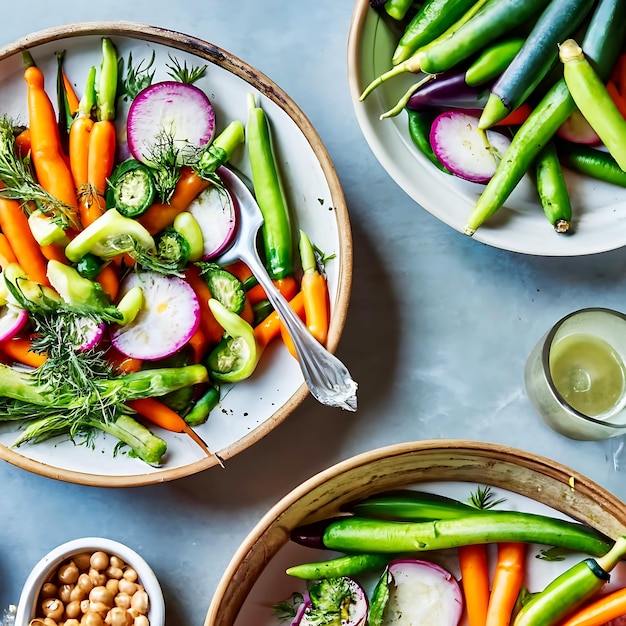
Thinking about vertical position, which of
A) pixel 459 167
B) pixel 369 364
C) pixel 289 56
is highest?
pixel 289 56

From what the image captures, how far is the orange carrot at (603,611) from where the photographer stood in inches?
47.2

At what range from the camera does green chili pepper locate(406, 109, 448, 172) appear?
1279 mm

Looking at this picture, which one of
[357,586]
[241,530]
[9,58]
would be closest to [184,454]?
[241,530]

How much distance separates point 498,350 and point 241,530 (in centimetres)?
55

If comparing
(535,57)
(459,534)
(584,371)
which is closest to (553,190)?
(535,57)

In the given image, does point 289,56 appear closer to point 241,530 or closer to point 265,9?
point 265,9

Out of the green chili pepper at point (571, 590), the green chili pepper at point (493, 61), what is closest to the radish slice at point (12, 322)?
the green chili pepper at point (493, 61)

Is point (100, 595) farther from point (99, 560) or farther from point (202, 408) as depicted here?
point (202, 408)

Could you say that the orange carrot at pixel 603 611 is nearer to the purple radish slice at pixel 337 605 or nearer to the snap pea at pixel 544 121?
the purple radish slice at pixel 337 605

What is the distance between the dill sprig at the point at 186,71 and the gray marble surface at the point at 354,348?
15 centimetres

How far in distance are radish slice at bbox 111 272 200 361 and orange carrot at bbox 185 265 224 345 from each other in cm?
2

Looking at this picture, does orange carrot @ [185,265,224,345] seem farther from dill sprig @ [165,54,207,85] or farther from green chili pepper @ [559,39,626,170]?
green chili pepper @ [559,39,626,170]

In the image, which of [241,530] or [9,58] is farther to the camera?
[241,530]

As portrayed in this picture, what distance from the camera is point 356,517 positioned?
4.16ft
